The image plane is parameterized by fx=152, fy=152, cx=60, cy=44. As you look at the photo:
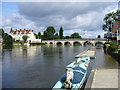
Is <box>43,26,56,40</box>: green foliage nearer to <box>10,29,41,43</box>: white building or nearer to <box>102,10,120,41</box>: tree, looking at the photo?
<box>10,29,41,43</box>: white building

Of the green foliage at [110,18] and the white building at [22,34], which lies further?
the white building at [22,34]

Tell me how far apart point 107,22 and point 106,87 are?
68.2 metres

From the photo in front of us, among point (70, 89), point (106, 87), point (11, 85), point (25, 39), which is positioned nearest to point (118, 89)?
point (106, 87)

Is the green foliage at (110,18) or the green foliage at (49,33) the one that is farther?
the green foliage at (49,33)

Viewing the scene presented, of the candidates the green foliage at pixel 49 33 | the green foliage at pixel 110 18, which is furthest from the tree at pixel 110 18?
the green foliage at pixel 49 33

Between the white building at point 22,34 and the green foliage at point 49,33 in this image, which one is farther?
the green foliage at point 49,33

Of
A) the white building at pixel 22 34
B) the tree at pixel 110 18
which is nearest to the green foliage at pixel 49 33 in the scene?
the white building at pixel 22 34

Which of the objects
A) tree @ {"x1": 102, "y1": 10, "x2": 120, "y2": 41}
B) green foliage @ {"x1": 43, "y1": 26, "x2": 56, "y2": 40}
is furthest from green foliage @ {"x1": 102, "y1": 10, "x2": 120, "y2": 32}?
green foliage @ {"x1": 43, "y1": 26, "x2": 56, "y2": 40}

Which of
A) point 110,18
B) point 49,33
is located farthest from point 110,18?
point 49,33

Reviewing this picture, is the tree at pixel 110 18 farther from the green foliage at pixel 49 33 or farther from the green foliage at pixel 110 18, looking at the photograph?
the green foliage at pixel 49 33

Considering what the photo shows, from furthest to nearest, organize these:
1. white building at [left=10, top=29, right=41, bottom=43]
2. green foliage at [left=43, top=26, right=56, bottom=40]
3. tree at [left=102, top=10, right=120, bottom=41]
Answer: green foliage at [left=43, top=26, right=56, bottom=40] < white building at [left=10, top=29, right=41, bottom=43] < tree at [left=102, top=10, right=120, bottom=41]

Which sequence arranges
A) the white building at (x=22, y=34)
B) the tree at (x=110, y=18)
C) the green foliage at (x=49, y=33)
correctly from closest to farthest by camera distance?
the tree at (x=110, y=18), the white building at (x=22, y=34), the green foliage at (x=49, y=33)

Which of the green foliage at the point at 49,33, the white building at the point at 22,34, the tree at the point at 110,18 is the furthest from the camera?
the green foliage at the point at 49,33

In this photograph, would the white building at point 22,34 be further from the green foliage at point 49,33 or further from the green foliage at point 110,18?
the green foliage at point 110,18
